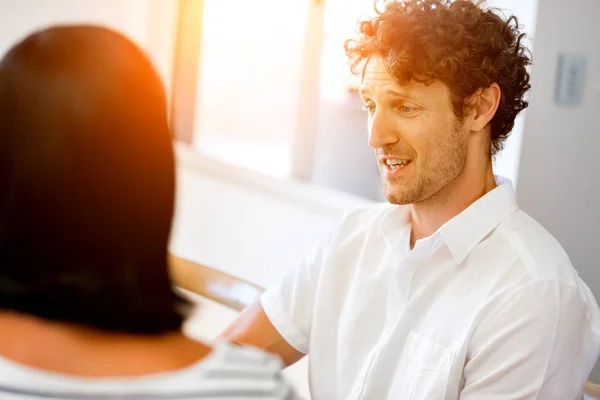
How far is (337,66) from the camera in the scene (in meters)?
3.49

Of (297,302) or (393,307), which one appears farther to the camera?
(297,302)

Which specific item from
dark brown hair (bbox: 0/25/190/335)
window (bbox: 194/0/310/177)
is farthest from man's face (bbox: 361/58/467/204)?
window (bbox: 194/0/310/177)

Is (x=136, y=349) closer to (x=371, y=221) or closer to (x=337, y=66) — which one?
(x=371, y=221)

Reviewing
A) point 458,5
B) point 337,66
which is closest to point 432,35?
point 458,5

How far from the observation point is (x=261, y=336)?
5.21 feet

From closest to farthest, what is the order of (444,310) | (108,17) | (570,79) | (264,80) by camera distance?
1. (444,310)
2. (570,79)
3. (264,80)
4. (108,17)

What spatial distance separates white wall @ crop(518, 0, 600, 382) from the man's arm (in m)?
0.82

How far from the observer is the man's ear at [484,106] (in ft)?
4.93

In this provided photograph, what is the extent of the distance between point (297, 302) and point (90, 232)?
892 millimetres

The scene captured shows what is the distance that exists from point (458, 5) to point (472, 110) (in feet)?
0.59

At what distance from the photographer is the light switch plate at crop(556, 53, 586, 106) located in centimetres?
207

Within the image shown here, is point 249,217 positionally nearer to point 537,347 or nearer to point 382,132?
point 382,132

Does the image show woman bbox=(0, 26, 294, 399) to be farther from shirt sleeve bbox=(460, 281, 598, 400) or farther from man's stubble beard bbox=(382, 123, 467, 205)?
man's stubble beard bbox=(382, 123, 467, 205)

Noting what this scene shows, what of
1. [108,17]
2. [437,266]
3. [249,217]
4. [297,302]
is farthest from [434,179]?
[108,17]
